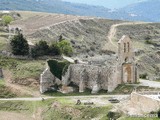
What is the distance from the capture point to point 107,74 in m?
73.9

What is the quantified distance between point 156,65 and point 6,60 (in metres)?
45.4

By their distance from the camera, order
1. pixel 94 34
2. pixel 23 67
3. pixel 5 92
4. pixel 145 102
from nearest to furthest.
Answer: pixel 145 102
pixel 5 92
pixel 23 67
pixel 94 34

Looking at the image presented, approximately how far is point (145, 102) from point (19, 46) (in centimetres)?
3499

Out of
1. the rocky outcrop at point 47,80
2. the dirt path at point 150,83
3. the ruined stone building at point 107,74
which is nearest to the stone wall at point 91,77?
the ruined stone building at point 107,74

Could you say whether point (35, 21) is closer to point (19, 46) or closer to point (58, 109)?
point (19, 46)

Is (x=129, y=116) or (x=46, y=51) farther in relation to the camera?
(x=46, y=51)

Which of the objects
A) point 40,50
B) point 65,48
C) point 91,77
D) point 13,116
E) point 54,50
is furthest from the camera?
point 65,48

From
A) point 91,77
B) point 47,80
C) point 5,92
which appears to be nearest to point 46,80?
point 47,80

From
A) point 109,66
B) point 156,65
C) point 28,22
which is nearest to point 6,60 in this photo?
point 109,66

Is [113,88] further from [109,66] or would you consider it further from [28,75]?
[28,75]

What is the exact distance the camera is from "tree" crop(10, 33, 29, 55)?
8612 cm

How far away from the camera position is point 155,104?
53.9 metres

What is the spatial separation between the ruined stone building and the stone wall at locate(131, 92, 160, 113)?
616 inches

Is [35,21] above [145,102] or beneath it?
above
